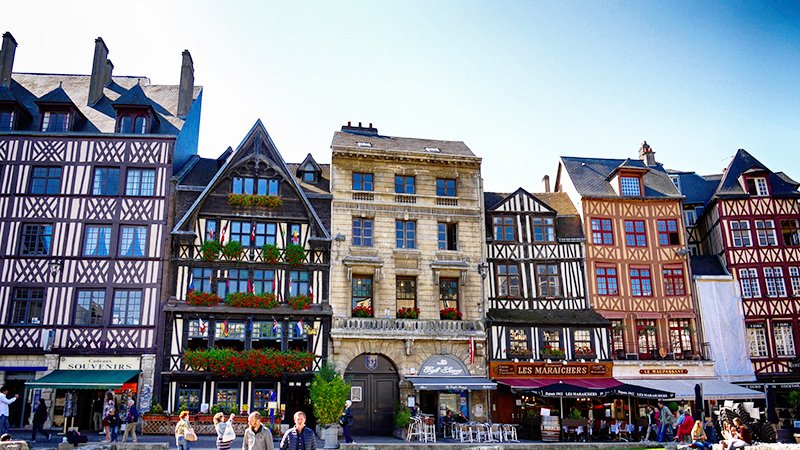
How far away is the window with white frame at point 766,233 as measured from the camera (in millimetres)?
28156

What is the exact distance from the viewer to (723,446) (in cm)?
1370

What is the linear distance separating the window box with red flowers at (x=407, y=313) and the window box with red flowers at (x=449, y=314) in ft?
3.28

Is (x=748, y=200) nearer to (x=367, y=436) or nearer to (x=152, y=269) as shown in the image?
(x=367, y=436)

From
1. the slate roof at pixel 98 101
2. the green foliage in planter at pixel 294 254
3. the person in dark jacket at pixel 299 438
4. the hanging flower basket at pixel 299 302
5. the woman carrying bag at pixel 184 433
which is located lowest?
the woman carrying bag at pixel 184 433

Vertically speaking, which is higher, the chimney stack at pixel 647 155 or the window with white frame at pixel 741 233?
the chimney stack at pixel 647 155

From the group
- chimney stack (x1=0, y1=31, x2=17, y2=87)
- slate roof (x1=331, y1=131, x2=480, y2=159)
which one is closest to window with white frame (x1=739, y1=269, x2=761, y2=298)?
slate roof (x1=331, y1=131, x2=480, y2=159)

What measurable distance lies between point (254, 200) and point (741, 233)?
816 inches

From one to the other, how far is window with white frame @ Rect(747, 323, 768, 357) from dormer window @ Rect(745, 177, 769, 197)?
5.85 meters

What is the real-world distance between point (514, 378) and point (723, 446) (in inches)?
436

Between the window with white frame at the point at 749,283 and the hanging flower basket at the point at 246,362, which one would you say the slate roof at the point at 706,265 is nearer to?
the window with white frame at the point at 749,283

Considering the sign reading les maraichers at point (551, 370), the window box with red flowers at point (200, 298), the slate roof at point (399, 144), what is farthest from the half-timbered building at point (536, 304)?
the window box with red flowers at point (200, 298)

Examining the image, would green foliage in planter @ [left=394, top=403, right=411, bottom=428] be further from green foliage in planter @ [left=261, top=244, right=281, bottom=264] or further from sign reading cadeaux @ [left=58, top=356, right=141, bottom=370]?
sign reading cadeaux @ [left=58, top=356, right=141, bottom=370]

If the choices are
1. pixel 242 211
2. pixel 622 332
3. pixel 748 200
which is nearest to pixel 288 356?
pixel 242 211

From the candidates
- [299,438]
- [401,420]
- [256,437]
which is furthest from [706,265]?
[256,437]
